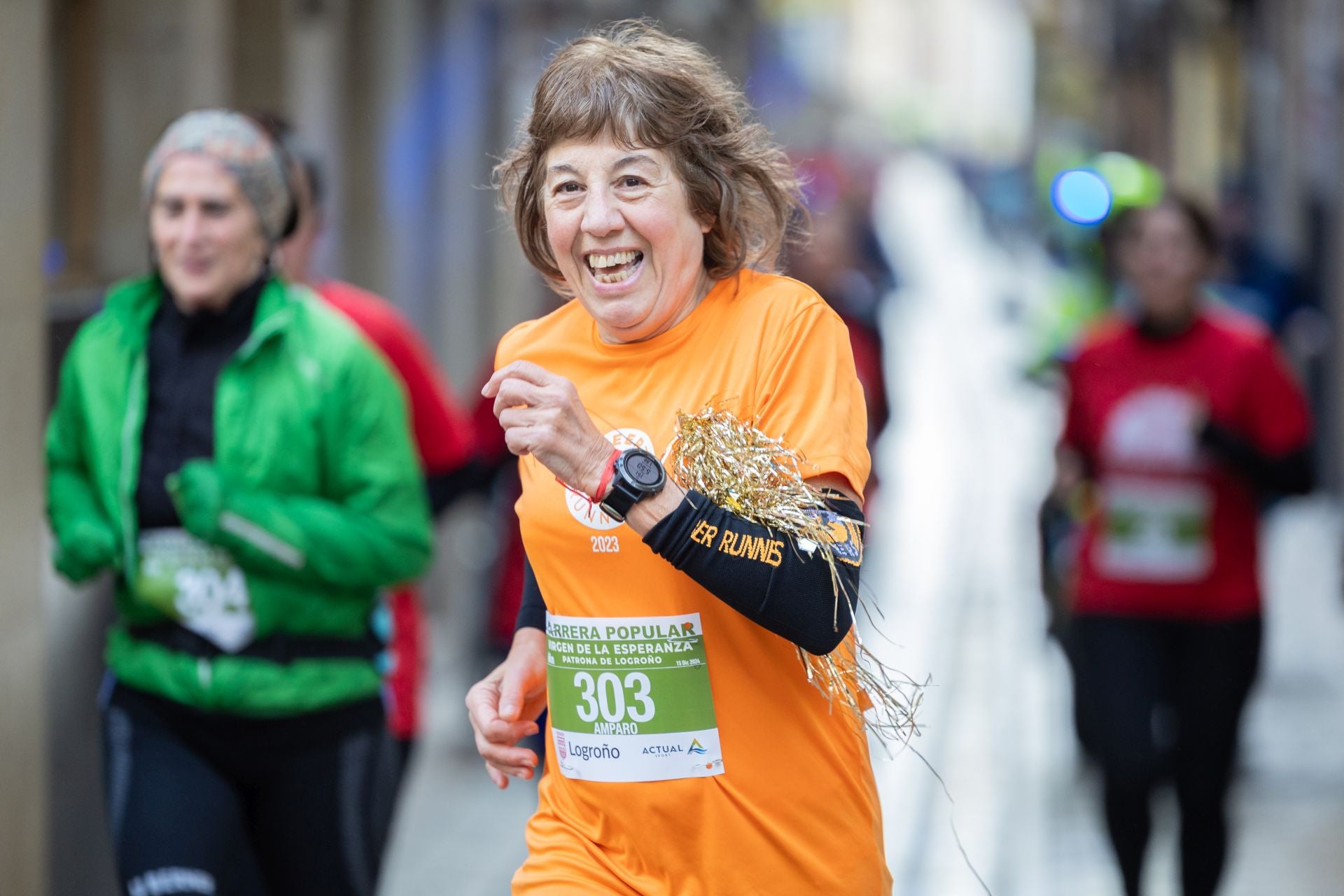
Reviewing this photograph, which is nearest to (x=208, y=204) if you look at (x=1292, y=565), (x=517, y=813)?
(x=517, y=813)

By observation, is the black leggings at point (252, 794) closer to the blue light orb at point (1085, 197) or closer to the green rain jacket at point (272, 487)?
the green rain jacket at point (272, 487)

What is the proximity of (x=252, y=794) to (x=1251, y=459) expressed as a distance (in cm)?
293

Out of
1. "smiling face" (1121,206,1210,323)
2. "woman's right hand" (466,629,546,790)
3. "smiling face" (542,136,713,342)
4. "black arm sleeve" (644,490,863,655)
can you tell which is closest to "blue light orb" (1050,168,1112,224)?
"smiling face" (1121,206,1210,323)

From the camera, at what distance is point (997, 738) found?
890 cm

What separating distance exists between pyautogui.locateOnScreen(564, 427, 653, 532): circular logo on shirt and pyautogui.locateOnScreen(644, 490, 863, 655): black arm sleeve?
0.19m

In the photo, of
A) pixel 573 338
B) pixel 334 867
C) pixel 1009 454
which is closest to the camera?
pixel 573 338

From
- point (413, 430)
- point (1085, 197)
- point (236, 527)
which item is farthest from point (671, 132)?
point (1085, 197)

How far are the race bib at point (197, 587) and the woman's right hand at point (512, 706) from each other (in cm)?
90

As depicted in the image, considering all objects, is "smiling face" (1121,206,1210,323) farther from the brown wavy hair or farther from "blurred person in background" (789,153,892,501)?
the brown wavy hair

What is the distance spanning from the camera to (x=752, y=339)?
2.96 m

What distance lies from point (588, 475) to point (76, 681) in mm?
3129

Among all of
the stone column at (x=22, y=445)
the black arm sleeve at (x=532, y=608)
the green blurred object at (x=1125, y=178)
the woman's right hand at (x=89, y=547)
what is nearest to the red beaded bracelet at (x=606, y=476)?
the black arm sleeve at (x=532, y=608)

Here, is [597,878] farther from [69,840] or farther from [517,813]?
[517,813]

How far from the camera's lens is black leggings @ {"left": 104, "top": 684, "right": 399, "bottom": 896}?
12.6 ft
